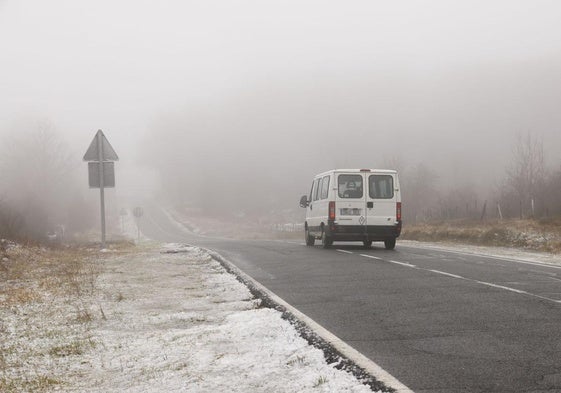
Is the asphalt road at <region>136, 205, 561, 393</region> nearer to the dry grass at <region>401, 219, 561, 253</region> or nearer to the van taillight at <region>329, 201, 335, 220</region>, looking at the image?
the van taillight at <region>329, 201, 335, 220</region>

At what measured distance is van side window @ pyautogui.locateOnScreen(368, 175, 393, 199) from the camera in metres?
16.5

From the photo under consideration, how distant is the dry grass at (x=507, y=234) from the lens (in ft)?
63.0

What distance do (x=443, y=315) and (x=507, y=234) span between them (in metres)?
16.9

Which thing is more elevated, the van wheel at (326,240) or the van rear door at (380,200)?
the van rear door at (380,200)

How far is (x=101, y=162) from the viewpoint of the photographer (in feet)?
56.2

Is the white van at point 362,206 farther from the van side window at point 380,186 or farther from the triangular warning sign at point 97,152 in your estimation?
the triangular warning sign at point 97,152

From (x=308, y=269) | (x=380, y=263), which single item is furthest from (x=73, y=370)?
(x=380, y=263)

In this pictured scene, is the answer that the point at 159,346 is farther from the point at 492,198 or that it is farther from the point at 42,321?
the point at 492,198

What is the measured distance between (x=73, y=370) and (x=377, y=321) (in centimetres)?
308

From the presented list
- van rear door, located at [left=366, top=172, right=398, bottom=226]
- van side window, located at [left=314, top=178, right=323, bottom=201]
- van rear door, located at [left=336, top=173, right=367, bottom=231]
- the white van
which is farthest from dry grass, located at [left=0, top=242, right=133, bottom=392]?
van rear door, located at [left=366, top=172, right=398, bottom=226]

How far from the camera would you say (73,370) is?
4.41 metres

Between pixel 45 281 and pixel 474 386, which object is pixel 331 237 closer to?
pixel 45 281

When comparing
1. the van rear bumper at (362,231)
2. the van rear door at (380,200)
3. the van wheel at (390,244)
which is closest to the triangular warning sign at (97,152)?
the van rear bumper at (362,231)

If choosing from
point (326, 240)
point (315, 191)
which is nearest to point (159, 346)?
point (326, 240)
